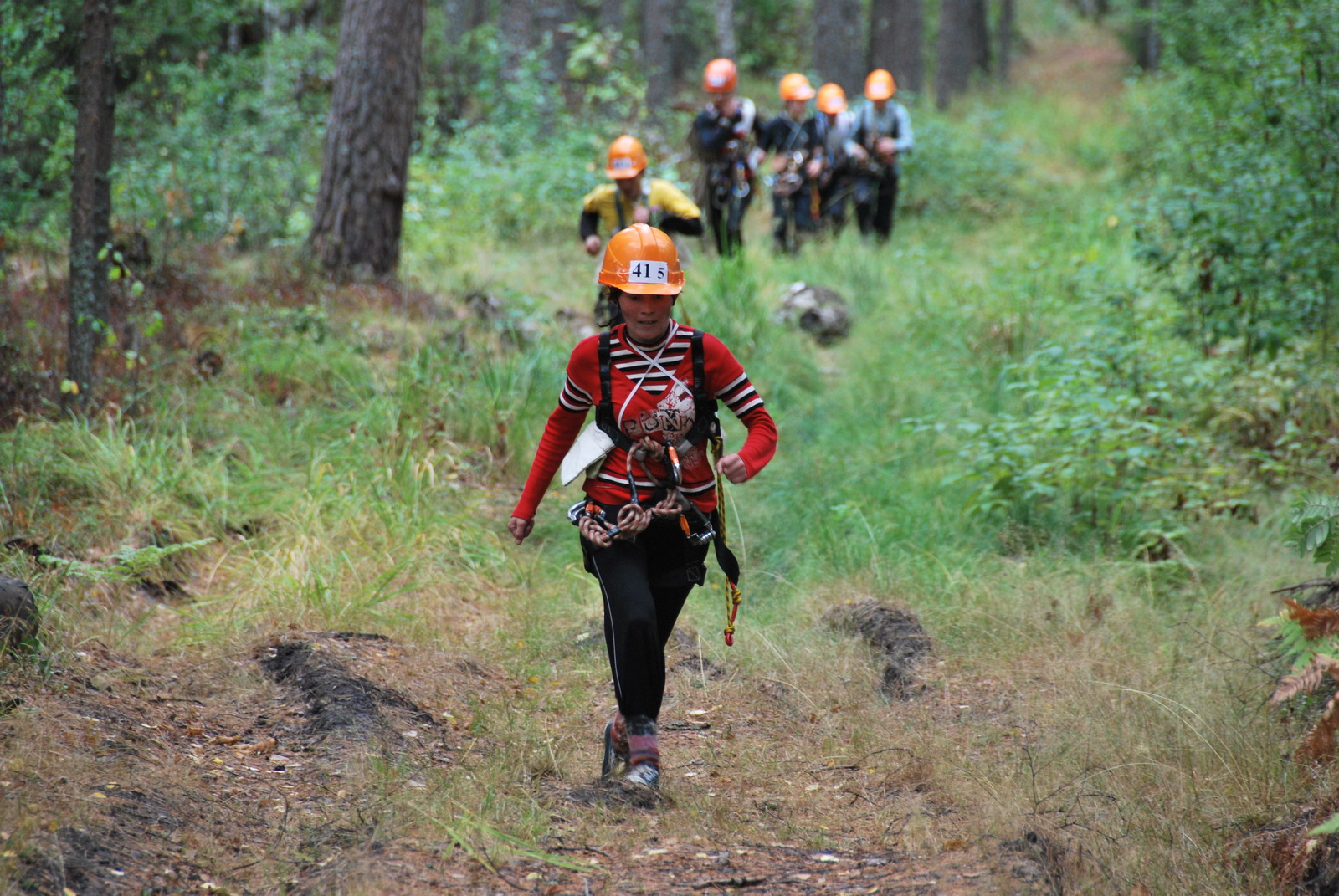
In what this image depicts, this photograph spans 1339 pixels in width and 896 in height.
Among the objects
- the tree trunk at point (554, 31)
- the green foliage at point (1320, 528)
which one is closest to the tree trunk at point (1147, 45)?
the tree trunk at point (554, 31)

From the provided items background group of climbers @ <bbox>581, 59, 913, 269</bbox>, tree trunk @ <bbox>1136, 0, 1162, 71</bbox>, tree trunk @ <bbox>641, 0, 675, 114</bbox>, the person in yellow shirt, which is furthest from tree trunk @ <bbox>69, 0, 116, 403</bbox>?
tree trunk @ <bbox>1136, 0, 1162, 71</bbox>

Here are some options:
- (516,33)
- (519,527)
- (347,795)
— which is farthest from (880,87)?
(347,795)

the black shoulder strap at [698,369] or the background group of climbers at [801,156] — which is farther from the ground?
the background group of climbers at [801,156]

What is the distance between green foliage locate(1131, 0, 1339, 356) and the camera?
7.28m

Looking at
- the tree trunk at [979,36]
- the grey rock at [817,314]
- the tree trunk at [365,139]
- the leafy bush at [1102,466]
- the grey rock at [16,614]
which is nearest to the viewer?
the grey rock at [16,614]

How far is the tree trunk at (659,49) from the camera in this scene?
787 inches

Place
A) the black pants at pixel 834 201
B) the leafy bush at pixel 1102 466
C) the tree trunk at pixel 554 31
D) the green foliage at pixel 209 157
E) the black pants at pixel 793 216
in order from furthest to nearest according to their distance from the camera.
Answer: the tree trunk at pixel 554 31 < the black pants at pixel 834 201 < the black pants at pixel 793 216 < the green foliage at pixel 209 157 < the leafy bush at pixel 1102 466

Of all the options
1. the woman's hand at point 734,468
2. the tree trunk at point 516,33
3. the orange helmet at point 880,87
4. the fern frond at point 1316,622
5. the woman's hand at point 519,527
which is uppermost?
the tree trunk at point 516,33

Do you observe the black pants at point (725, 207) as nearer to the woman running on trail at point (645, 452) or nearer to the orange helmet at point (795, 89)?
the orange helmet at point (795, 89)

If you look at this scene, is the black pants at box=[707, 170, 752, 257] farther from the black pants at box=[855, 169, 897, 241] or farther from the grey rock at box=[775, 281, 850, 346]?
the black pants at box=[855, 169, 897, 241]

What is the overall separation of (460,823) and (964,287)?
8382 mm

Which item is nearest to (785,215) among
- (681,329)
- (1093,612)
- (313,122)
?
(313,122)

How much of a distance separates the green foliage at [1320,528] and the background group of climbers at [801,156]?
792cm

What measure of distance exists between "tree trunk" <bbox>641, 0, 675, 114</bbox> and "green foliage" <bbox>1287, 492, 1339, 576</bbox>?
681 inches
